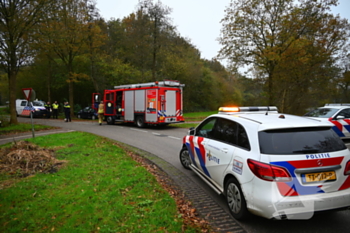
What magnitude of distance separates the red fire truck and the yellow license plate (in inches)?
488

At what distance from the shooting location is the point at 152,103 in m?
15.5

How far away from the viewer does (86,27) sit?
24.5m

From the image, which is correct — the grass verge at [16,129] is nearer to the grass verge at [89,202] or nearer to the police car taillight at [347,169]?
the grass verge at [89,202]

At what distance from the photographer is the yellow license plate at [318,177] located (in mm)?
3123

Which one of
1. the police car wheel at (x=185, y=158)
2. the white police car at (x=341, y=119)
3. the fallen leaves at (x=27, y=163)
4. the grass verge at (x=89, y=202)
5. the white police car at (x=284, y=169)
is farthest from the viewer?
the white police car at (x=341, y=119)

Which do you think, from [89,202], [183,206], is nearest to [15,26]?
[89,202]

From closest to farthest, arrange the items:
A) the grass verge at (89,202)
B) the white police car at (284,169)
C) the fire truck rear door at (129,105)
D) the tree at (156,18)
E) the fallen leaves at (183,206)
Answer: the white police car at (284,169), the grass verge at (89,202), the fallen leaves at (183,206), the fire truck rear door at (129,105), the tree at (156,18)

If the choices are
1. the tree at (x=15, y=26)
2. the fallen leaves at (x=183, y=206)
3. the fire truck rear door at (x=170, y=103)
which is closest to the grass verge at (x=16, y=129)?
the tree at (x=15, y=26)

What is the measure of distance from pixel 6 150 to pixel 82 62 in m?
26.7

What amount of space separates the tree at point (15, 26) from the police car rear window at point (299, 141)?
53.7 ft

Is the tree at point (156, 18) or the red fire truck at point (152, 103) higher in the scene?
the tree at point (156, 18)

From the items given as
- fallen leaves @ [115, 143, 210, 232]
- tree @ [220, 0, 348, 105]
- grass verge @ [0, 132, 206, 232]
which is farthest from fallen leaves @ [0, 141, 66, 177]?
tree @ [220, 0, 348, 105]

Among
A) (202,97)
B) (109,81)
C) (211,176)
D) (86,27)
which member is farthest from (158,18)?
(211,176)

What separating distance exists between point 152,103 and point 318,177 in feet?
42.2
